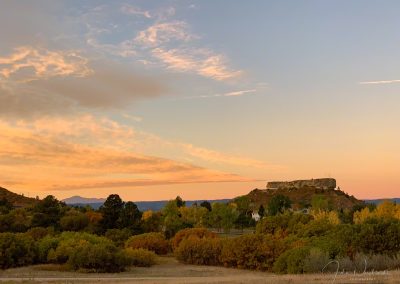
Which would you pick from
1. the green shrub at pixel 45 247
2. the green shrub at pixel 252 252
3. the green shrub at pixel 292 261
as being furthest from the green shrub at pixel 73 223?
the green shrub at pixel 292 261

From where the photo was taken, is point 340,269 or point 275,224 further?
point 275,224

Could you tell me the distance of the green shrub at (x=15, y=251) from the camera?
30.7m

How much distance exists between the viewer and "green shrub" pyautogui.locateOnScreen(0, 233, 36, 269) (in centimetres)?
3070

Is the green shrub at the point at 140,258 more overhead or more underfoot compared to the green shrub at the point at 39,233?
more underfoot

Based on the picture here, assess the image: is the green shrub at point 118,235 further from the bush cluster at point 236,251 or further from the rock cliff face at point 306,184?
the rock cliff face at point 306,184

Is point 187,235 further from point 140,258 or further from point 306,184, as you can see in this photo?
point 306,184

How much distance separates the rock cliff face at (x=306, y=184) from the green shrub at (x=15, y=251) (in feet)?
523

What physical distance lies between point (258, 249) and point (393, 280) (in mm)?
15189

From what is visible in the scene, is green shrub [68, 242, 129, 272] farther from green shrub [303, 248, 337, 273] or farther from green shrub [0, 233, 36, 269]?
green shrub [303, 248, 337, 273]

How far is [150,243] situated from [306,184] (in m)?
158

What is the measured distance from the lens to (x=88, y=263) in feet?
96.8

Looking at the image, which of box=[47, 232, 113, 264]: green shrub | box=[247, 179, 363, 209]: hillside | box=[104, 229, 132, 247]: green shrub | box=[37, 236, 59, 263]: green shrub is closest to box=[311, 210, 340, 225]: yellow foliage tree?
box=[104, 229, 132, 247]: green shrub

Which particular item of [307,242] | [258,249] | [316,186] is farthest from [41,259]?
[316,186]

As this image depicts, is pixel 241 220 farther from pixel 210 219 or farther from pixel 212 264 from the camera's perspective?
pixel 212 264
